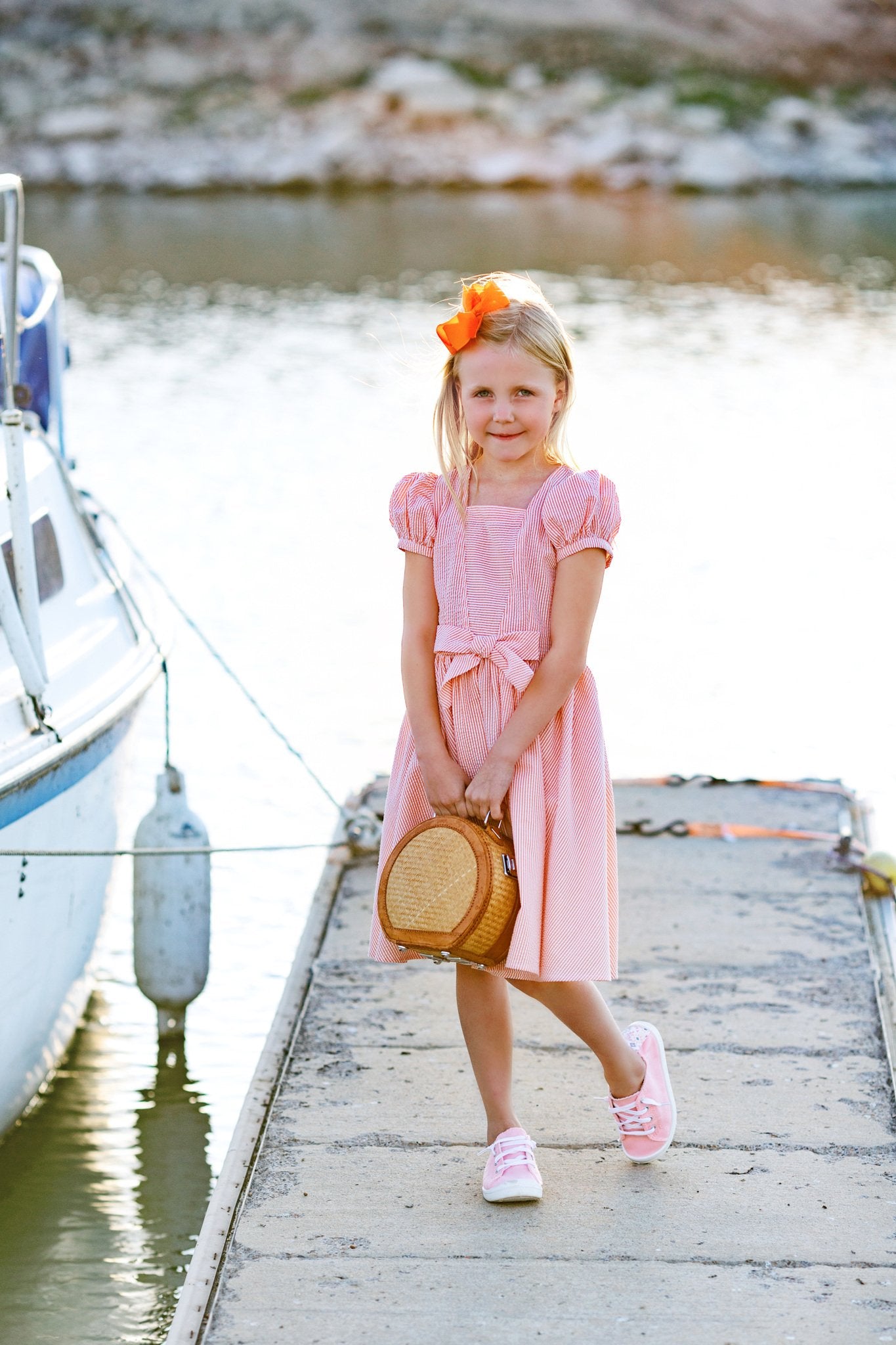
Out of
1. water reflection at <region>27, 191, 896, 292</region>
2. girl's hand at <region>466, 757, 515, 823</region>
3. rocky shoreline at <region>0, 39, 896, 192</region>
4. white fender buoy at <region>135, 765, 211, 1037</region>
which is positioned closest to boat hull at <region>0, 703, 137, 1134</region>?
white fender buoy at <region>135, 765, 211, 1037</region>

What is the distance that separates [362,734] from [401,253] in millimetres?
19424

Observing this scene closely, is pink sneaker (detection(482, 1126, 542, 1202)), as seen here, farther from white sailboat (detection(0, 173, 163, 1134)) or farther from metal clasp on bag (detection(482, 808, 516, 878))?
white sailboat (detection(0, 173, 163, 1134))

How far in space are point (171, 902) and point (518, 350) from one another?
2306 mm

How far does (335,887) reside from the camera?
4996 mm

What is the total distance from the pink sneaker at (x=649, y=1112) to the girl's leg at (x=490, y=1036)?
0.21 meters

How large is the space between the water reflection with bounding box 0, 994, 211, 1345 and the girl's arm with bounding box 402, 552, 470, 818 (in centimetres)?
157

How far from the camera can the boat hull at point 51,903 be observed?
3.94 m

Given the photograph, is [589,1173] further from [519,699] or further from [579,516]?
[579,516]

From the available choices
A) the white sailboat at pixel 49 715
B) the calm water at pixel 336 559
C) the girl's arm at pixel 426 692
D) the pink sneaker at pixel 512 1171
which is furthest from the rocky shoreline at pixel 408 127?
the pink sneaker at pixel 512 1171

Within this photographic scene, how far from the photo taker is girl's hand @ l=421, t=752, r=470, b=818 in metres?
3.04

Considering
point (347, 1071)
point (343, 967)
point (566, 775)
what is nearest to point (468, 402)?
point (566, 775)

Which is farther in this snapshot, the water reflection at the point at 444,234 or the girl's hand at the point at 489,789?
the water reflection at the point at 444,234

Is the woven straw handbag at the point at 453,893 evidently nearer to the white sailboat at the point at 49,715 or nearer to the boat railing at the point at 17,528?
the white sailboat at the point at 49,715

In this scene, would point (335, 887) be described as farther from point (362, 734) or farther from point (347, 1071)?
point (362, 734)
